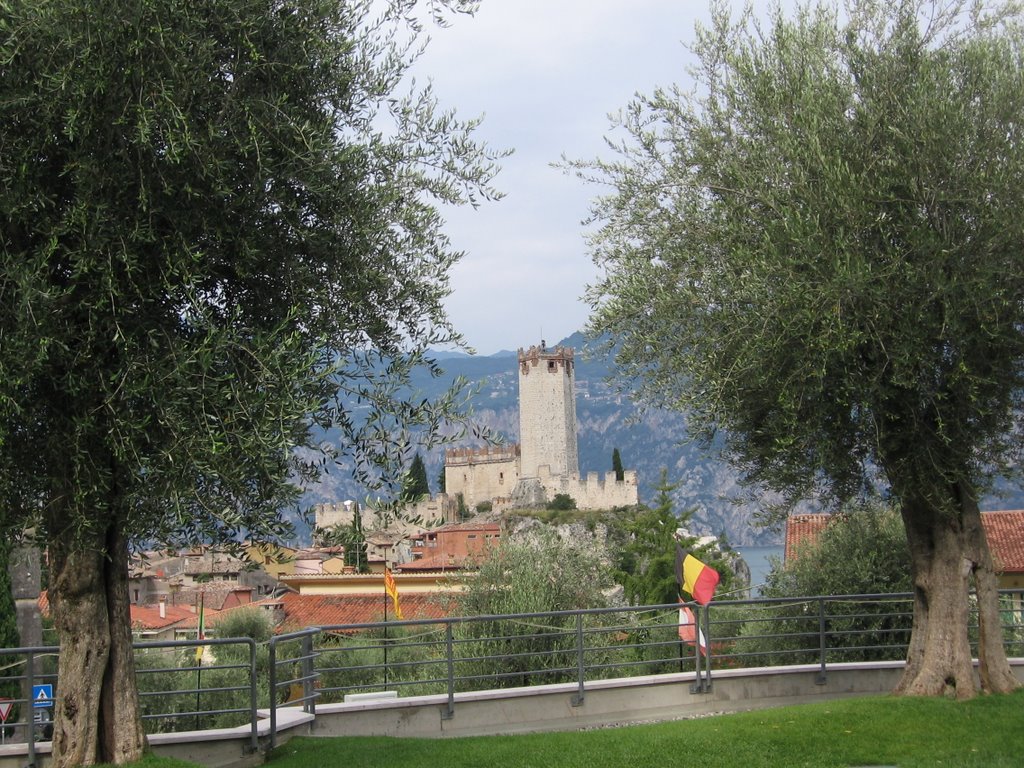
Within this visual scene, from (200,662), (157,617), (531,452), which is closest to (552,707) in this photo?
(200,662)

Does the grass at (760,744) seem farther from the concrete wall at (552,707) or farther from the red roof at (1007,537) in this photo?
the red roof at (1007,537)

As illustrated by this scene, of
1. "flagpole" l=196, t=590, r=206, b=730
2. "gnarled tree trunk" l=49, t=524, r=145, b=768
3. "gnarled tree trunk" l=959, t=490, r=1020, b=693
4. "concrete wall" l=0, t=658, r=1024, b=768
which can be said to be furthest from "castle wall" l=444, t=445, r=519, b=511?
"gnarled tree trunk" l=49, t=524, r=145, b=768

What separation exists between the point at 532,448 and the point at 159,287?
394 feet

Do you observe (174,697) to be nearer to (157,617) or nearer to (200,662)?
Answer: (200,662)

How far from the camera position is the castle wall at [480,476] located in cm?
13025

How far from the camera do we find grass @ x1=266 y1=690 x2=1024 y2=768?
9406mm

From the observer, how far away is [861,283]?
34.3 ft

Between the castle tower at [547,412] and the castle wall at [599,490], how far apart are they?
621 centimetres

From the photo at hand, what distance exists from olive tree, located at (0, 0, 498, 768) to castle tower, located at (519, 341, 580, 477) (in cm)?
11670

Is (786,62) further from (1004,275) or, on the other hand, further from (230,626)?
(230,626)

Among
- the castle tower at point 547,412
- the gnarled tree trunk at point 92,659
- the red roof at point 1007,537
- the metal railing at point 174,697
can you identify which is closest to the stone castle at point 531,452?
the castle tower at point 547,412

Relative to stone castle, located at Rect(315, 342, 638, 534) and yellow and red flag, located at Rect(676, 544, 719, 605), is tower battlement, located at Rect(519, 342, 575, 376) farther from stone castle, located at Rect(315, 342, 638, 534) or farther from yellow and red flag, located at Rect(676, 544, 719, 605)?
yellow and red flag, located at Rect(676, 544, 719, 605)

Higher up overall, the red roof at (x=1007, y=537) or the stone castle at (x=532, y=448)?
the stone castle at (x=532, y=448)

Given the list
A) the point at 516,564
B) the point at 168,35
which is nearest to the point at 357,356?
the point at 168,35
